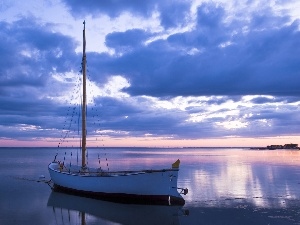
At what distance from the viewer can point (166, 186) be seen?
25.8 metres

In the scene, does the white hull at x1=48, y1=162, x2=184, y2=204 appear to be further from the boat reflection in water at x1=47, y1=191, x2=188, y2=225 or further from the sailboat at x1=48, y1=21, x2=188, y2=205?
the boat reflection in water at x1=47, y1=191, x2=188, y2=225

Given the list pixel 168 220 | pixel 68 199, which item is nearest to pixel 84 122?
pixel 68 199

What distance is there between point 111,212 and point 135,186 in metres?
2.83

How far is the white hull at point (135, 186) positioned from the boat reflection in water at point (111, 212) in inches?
24.5

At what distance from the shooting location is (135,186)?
86.1ft

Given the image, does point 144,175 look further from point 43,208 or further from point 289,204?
point 289,204

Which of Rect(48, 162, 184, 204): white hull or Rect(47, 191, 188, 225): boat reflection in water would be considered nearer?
Rect(47, 191, 188, 225): boat reflection in water

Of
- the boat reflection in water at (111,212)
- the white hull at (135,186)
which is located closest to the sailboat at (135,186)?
the white hull at (135,186)

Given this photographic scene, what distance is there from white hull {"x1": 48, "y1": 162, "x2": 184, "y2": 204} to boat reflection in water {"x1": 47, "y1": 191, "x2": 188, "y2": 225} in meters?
0.62

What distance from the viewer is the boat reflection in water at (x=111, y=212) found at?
72.5ft

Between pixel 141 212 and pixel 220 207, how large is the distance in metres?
6.05

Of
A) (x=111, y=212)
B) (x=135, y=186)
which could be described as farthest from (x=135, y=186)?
(x=111, y=212)

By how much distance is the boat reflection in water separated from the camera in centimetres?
2211

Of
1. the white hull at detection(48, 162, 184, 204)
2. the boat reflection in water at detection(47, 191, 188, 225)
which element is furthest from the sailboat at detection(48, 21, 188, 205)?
the boat reflection in water at detection(47, 191, 188, 225)
